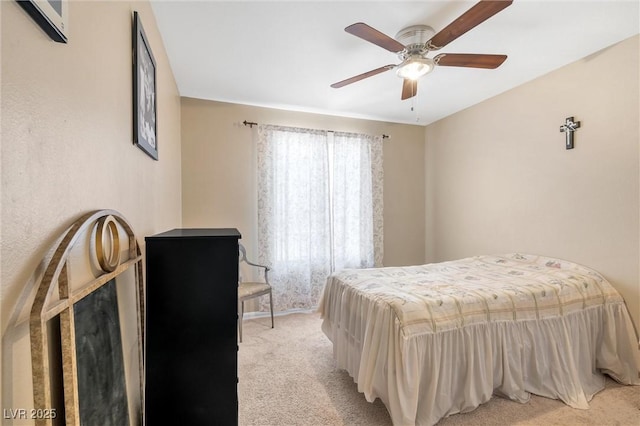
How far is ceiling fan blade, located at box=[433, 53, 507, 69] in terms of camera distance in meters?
1.99

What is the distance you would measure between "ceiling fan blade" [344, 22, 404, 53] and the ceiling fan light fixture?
17cm

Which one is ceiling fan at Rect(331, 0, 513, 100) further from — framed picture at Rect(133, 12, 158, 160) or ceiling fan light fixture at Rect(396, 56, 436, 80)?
framed picture at Rect(133, 12, 158, 160)

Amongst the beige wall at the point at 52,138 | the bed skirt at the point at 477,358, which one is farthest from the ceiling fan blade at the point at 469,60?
the beige wall at the point at 52,138

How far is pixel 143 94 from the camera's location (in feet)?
4.87

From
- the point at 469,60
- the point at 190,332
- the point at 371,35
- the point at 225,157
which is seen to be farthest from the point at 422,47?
the point at 225,157

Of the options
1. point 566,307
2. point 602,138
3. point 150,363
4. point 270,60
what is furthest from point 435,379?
point 270,60

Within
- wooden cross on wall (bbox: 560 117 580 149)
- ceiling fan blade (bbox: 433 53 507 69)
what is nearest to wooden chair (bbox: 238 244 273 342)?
ceiling fan blade (bbox: 433 53 507 69)

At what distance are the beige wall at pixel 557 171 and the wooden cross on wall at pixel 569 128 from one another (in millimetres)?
48

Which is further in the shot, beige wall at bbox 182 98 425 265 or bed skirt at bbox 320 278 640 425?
beige wall at bbox 182 98 425 265

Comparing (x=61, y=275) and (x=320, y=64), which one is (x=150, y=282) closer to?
(x=61, y=275)

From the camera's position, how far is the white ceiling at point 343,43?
6.22 ft

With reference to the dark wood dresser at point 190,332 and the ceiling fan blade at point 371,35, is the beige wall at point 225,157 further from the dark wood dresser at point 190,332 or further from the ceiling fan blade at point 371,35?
the dark wood dresser at point 190,332

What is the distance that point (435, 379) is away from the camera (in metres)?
1.72

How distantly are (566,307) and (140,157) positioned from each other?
301 cm
